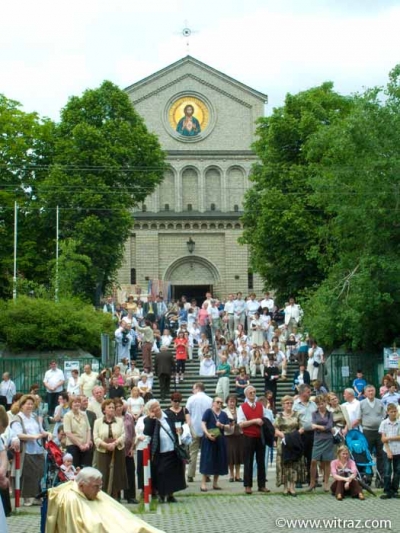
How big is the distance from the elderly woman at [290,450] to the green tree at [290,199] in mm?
26370

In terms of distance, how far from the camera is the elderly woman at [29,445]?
52.9 feet

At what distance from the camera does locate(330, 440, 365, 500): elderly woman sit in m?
16.5

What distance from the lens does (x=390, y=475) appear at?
16.8 m

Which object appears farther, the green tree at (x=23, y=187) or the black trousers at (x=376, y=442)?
the green tree at (x=23, y=187)

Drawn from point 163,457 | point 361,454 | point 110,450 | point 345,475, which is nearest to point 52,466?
point 110,450

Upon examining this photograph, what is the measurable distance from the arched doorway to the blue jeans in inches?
1905

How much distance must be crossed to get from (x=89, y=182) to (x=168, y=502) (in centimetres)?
3445

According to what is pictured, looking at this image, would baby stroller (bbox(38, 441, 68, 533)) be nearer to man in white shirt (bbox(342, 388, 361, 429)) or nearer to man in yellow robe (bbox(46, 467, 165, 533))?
man in yellow robe (bbox(46, 467, 165, 533))

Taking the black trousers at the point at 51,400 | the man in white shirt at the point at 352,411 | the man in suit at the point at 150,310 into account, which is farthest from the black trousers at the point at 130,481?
the man in suit at the point at 150,310

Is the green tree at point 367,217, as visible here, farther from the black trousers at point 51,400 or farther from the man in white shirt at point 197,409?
the man in white shirt at point 197,409

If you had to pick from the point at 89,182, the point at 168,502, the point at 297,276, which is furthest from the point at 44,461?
the point at 89,182

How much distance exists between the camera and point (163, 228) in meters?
66.0

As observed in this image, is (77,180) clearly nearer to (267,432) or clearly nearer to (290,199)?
(290,199)

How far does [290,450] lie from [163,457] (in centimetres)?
231
